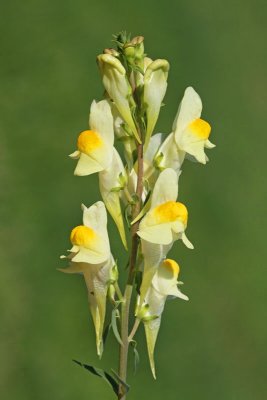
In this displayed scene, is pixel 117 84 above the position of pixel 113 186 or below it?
above

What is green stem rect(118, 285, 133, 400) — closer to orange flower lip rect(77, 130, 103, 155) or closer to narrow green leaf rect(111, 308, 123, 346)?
narrow green leaf rect(111, 308, 123, 346)

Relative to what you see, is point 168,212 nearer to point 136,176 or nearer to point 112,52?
point 136,176

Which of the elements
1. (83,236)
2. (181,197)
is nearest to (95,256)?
(83,236)

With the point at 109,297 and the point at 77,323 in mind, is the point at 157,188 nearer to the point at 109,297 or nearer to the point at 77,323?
the point at 109,297

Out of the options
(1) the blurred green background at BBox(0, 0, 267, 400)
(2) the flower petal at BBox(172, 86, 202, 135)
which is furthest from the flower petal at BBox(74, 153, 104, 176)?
(1) the blurred green background at BBox(0, 0, 267, 400)

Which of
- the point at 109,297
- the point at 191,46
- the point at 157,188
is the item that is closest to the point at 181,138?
the point at 157,188

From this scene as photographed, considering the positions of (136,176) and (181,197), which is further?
(181,197)
